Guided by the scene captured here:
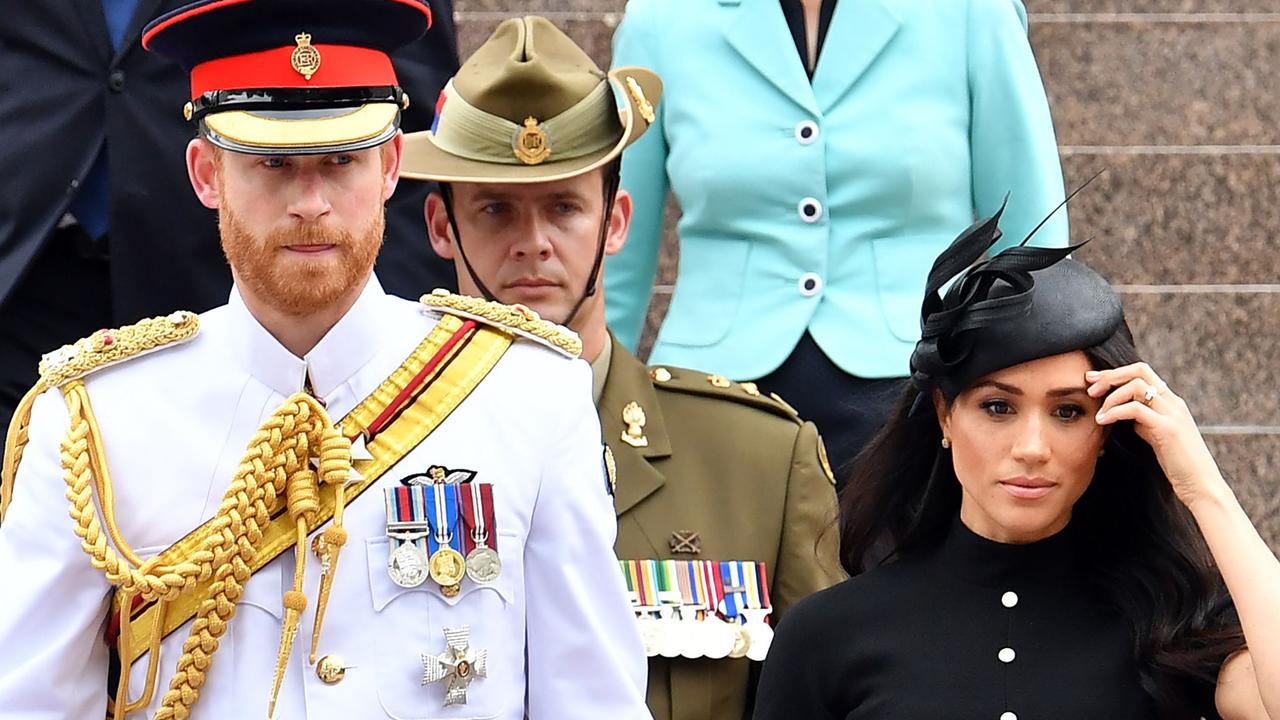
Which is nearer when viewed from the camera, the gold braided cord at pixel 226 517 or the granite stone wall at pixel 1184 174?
the gold braided cord at pixel 226 517

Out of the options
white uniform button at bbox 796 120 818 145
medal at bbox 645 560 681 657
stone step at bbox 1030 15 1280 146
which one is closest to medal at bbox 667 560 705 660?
medal at bbox 645 560 681 657

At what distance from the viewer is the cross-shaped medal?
3359 mm

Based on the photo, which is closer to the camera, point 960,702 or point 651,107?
point 960,702

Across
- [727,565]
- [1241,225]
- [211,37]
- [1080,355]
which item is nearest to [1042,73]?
[1241,225]

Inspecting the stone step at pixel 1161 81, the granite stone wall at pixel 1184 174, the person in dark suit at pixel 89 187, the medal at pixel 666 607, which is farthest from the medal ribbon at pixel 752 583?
the stone step at pixel 1161 81

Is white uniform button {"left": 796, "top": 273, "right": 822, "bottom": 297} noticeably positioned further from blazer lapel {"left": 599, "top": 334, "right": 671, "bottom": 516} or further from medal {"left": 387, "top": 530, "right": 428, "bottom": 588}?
medal {"left": 387, "top": 530, "right": 428, "bottom": 588}

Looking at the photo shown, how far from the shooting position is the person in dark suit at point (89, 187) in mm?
4613

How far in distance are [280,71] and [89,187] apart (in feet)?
4.58

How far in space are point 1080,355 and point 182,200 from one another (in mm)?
1770

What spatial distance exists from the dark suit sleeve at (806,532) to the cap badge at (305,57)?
4.83 feet

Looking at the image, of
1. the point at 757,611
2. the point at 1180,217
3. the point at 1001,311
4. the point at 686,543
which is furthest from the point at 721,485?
the point at 1180,217

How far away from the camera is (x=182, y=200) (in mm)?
4715

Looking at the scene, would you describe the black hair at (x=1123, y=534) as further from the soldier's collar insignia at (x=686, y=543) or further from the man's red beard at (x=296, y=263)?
the man's red beard at (x=296, y=263)

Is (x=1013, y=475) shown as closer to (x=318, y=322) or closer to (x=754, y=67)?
(x=318, y=322)
